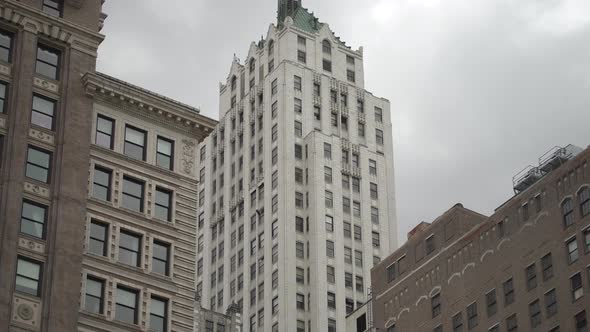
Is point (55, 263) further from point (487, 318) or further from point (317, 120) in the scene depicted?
point (317, 120)

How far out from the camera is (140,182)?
74250 millimetres

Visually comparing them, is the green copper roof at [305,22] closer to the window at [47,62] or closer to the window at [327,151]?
the window at [327,151]

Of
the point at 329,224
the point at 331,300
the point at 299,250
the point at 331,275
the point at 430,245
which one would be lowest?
the point at 430,245

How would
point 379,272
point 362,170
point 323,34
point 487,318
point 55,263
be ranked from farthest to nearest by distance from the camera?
point 323,34 → point 362,170 → point 379,272 → point 487,318 → point 55,263

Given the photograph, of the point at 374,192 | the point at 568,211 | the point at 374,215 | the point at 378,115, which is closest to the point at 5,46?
the point at 568,211

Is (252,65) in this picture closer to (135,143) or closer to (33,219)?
(135,143)

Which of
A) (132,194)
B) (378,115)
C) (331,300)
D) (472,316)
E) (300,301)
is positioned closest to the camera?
(132,194)

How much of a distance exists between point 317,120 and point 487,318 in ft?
236

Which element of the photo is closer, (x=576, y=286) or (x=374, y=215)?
(x=576, y=286)

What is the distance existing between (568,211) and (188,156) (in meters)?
34.5

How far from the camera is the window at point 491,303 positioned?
105 m

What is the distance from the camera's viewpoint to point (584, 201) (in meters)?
99.2

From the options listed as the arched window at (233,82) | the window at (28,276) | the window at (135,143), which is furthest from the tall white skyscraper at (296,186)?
the window at (28,276)

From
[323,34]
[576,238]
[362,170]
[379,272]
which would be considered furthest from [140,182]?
[323,34]
